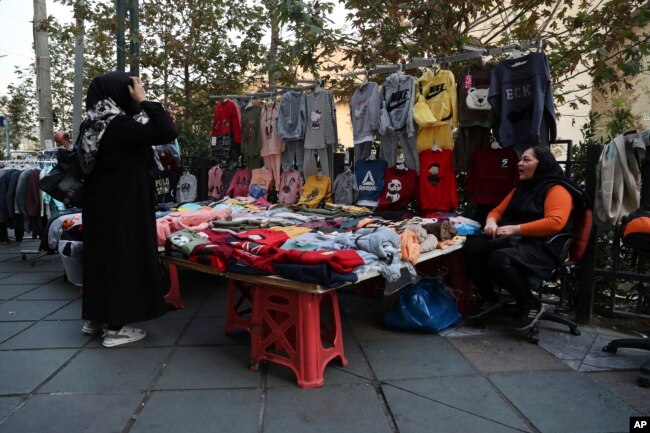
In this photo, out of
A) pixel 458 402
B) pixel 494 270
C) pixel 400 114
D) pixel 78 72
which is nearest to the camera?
pixel 458 402

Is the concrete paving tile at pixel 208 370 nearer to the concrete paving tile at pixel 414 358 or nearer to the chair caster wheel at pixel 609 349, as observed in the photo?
the concrete paving tile at pixel 414 358

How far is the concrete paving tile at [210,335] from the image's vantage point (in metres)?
3.50

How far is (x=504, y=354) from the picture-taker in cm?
329

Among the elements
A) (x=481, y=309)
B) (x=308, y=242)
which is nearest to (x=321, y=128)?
(x=308, y=242)

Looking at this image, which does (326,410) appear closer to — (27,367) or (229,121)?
(27,367)

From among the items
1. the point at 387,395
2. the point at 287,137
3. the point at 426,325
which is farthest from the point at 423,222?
the point at 287,137

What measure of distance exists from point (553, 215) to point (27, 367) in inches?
154

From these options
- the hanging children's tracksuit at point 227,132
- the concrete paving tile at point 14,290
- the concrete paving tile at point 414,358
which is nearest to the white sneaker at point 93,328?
the concrete paving tile at point 14,290

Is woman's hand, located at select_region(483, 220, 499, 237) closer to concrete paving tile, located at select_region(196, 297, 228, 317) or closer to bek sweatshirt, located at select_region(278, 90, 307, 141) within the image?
concrete paving tile, located at select_region(196, 297, 228, 317)

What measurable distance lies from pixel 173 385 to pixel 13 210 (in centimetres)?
598

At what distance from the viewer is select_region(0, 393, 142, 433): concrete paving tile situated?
228 cm

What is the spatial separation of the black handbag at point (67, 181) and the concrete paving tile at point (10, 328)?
130cm

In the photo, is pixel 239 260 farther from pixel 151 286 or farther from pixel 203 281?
pixel 203 281

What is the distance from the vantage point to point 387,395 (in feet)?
8.66
